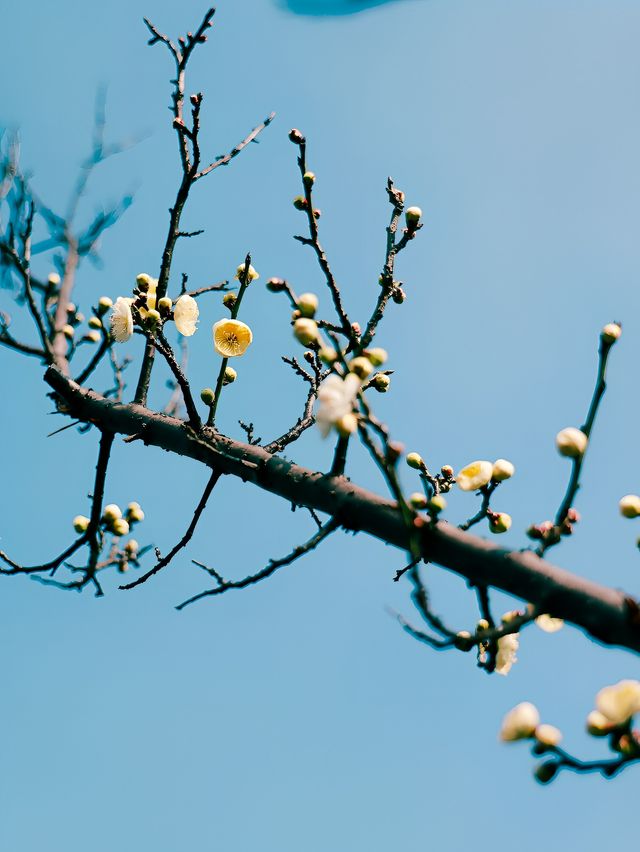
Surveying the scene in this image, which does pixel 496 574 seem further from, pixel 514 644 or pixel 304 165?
pixel 304 165

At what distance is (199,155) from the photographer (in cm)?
333

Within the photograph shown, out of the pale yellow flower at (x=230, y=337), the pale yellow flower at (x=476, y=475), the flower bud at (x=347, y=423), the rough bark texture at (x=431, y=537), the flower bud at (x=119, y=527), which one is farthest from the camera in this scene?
the flower bud at (x=119, y=527)

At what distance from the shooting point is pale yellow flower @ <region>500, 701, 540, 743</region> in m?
1.92

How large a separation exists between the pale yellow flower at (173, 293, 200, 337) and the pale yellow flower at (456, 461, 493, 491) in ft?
5.60

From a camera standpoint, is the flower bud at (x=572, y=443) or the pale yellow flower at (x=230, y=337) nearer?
the flower bud at (x=572, y=443)

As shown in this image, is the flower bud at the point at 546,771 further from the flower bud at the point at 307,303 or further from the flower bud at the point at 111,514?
the flower bud at the point at 111,514

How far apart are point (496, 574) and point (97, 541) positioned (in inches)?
90.4

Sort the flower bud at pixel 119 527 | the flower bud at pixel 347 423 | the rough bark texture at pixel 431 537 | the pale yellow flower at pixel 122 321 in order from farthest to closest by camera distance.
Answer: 1. the flower bud at pixel 119 527
2. the pale yellow flower at pixel 122 321
3. the flower bud at pixel 347 423
4. the rough bark texture at pixel 431 537

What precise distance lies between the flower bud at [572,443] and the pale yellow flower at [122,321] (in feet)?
7.21

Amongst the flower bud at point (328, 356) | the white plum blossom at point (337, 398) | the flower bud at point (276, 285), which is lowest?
the white plum blossom at point (337, 398)

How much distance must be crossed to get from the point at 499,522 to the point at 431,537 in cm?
93

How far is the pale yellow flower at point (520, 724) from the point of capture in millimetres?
1922

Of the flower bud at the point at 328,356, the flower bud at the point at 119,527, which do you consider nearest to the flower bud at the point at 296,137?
the flower bud at the point at 328,356

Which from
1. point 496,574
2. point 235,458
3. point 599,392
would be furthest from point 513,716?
point 235,458
